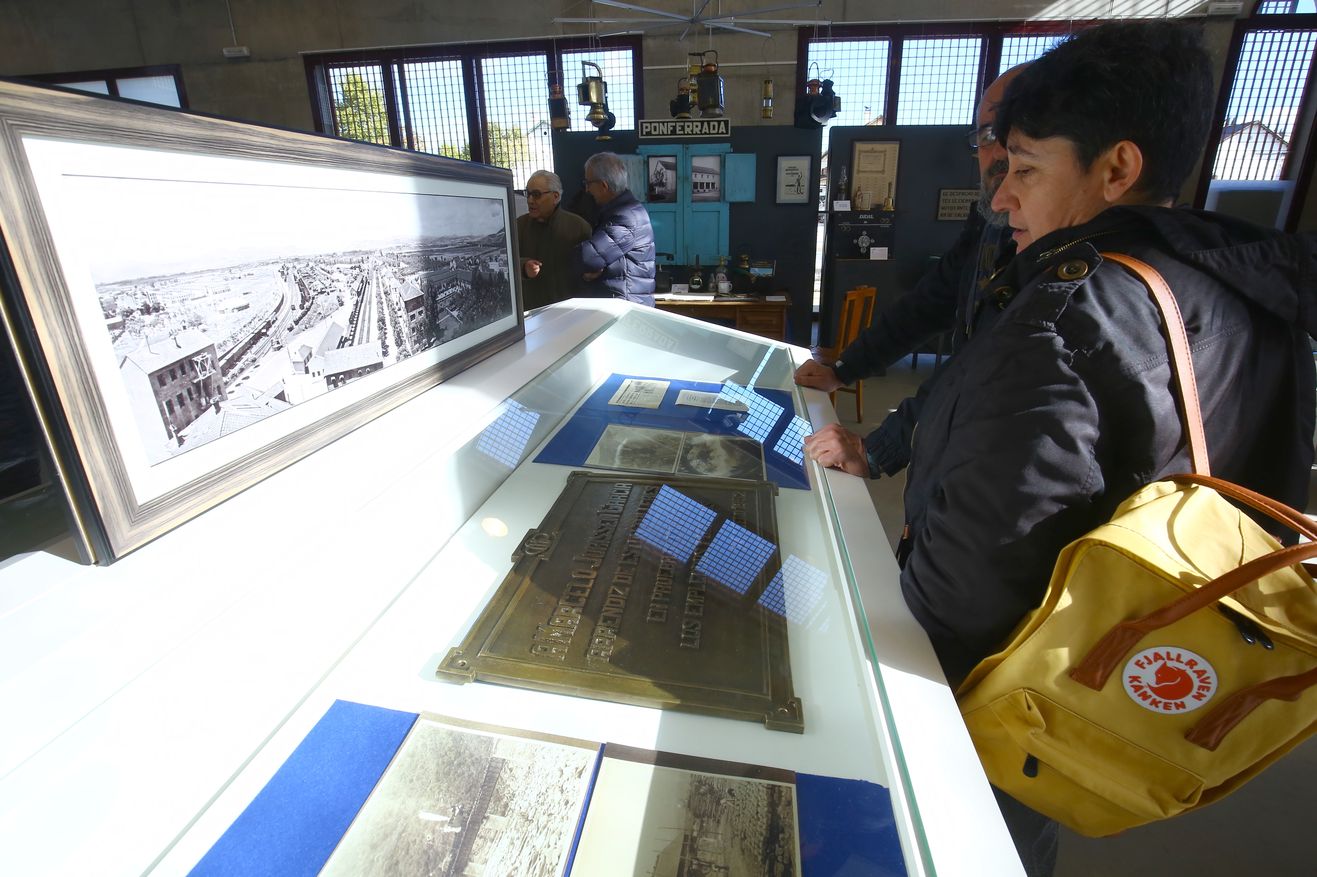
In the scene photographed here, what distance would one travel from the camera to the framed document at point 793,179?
22.1 feet

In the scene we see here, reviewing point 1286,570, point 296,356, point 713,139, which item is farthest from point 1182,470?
point 713,139

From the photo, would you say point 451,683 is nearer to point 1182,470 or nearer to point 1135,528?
point 1135,528

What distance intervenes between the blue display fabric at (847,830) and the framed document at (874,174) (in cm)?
707

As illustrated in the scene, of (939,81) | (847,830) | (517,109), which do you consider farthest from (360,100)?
(847,830)

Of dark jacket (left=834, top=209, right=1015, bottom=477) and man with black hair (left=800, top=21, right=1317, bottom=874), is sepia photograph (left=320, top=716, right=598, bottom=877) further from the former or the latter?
dark jacket (left=834, top=209, right=1015, bottom=477)

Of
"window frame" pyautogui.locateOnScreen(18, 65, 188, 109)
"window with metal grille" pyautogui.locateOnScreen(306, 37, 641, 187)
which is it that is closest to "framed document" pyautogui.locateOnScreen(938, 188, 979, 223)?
"window with metal grille" pyautogui.locateOnScreen(306, 37, 641, 187)

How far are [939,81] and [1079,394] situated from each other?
8.28 meters

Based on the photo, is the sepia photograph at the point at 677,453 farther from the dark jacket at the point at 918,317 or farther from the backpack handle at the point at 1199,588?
the backpack handle at the point at 1199,588

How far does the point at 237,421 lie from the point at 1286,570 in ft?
4.32

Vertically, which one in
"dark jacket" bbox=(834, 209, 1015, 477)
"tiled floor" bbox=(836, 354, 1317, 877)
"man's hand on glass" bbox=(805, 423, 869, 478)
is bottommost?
"tiled floor" bbox=(836, 354, 1317, 877)

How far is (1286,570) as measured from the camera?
0.74m

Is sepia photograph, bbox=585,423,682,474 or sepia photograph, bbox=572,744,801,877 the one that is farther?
sepia photograph, bbox=585,423,682,474

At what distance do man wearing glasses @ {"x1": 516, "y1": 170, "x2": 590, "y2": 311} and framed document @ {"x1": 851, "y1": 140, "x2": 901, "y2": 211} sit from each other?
12.1 feet

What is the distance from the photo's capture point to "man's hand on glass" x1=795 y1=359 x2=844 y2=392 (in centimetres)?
190
